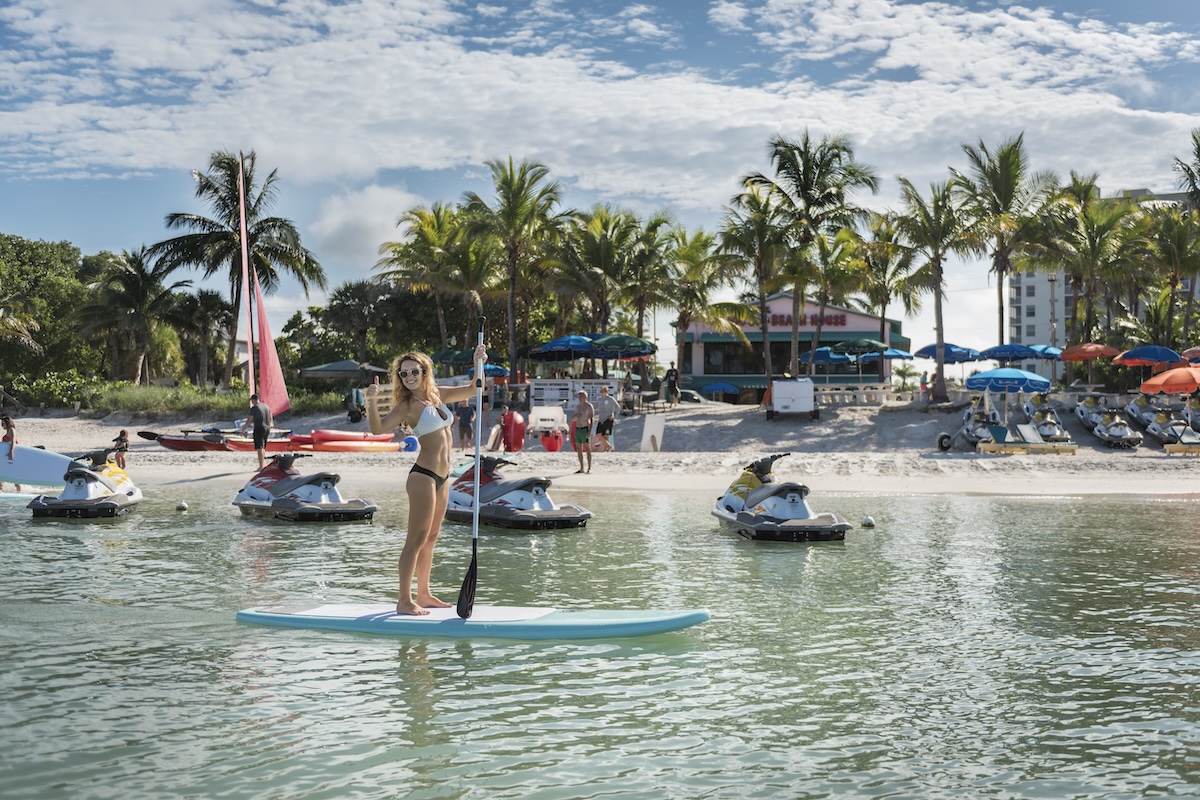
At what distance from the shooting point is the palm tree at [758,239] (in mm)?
38625

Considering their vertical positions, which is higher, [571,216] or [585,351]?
[571,216]

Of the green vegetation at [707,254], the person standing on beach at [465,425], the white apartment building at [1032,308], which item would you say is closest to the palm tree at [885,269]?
the green vegetation at [707,254]

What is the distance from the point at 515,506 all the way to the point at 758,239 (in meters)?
25.3

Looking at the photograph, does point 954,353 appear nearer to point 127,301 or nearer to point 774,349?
point 774,349

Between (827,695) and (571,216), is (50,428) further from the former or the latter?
(827,695)

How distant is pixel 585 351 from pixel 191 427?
13.4 meters

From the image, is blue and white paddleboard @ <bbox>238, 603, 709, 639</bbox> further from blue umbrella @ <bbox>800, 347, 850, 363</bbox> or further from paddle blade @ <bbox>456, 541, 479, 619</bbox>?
blue umbrella @ <bbox>800, 347, 850, 363</bbox>

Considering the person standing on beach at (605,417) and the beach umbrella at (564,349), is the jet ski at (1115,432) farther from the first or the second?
the beach umbrella at (564,349)

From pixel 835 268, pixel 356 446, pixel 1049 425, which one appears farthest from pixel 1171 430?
pixel 356 446

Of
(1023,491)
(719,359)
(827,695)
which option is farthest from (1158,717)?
(719,359)

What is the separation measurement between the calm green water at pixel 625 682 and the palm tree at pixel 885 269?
26.2 meters

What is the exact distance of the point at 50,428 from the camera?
1490 inches

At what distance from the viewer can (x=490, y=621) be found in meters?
8.59

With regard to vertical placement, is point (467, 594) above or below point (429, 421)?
below
